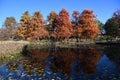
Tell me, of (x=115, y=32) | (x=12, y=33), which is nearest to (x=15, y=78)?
(x=115, y=32)

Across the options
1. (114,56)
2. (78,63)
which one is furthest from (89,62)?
(114,56)

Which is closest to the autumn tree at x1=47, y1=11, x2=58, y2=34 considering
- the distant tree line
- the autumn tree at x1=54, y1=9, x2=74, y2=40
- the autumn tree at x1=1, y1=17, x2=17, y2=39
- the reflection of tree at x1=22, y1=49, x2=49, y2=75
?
the distant tree line

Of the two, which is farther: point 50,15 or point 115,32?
point 50,15

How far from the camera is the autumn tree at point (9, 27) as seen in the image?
84.3 meters

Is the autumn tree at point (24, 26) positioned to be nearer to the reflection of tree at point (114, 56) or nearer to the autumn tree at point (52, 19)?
the autumn tree at point (52, 19)

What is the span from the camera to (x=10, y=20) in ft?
284

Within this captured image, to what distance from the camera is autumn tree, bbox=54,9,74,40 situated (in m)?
74.3

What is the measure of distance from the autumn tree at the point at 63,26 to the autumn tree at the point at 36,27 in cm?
414

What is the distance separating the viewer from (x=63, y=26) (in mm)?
74688

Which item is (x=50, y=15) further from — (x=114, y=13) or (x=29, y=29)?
(x=114, y=13)

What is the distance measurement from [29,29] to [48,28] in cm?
738

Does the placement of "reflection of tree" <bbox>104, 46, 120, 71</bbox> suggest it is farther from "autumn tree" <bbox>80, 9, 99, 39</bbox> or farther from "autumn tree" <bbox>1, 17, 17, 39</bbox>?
"autumn tree" <bbox>1, 17, 17, 39</bbox>

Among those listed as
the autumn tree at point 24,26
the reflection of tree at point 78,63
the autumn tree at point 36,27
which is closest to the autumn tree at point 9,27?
the autumn tree at point 24,26

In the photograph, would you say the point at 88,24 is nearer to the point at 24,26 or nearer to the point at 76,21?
the point at 76,21
